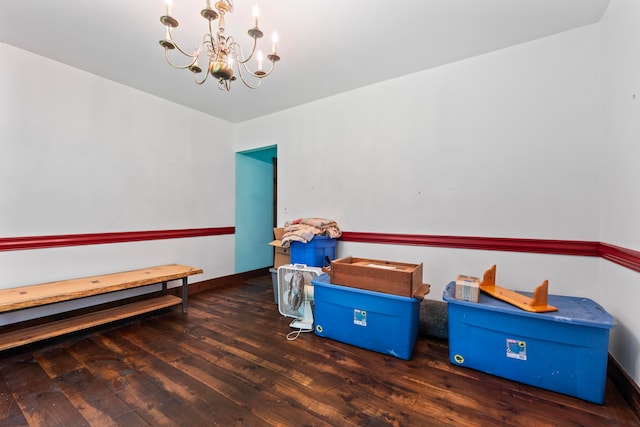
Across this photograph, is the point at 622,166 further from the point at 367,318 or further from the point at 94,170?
the point at 94,170

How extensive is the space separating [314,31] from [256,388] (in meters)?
2.67

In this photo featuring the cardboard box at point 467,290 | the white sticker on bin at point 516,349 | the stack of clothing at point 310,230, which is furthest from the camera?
the stack of clothing at point 310,230

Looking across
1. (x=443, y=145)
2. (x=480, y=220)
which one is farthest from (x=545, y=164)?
(x=443, y=145)

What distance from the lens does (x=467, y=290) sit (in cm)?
185

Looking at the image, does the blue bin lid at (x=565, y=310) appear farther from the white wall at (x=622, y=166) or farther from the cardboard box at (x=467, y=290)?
the white wall at (x=622, y=166)

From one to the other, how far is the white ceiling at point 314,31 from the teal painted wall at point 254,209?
179cm

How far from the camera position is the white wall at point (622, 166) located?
154 cm

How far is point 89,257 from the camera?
280cm

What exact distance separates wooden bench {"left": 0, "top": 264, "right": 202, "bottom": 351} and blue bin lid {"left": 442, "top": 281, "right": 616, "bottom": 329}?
2889 millimetres

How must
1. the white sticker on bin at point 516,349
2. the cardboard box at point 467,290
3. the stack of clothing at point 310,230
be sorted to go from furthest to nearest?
the stack of clothing at point 310,230 < the cardboard box at point 467,290 < the white sticker on bin at point 516,349

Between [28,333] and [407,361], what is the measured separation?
124 inches

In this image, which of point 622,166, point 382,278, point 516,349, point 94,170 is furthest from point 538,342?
point 94,170

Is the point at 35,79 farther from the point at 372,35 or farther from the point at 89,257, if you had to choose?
the point at 372,35

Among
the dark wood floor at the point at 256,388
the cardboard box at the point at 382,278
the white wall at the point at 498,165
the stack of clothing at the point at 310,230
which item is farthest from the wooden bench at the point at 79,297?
the white wall at the point at 498,165
